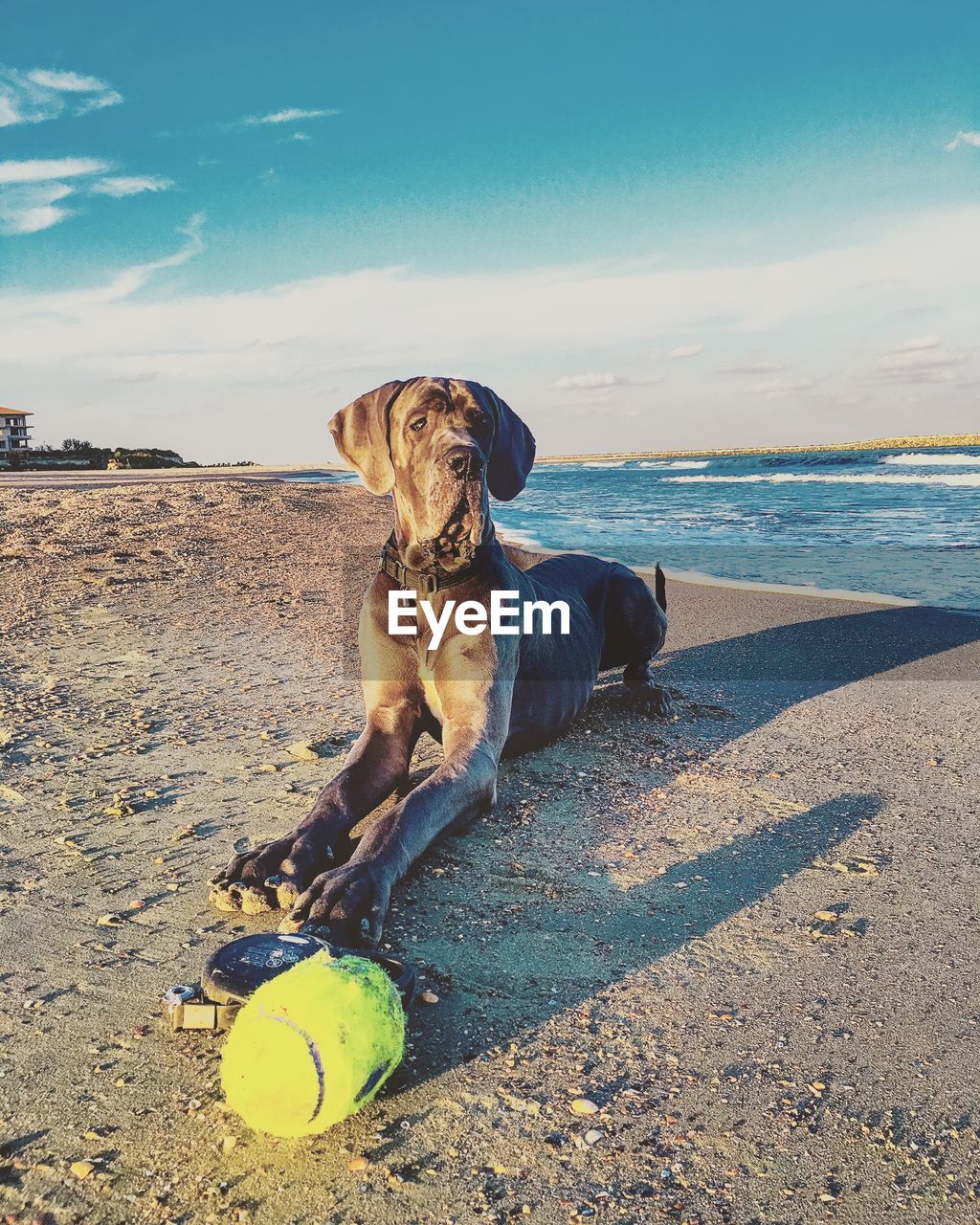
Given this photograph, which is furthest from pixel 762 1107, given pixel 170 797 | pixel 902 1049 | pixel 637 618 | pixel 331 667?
pixel 331 667

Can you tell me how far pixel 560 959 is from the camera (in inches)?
95.3

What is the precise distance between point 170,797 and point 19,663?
2551 mm

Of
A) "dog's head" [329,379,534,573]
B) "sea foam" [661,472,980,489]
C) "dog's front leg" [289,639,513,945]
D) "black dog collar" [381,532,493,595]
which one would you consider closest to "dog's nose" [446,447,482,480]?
"dog's head" [329,379,534,573]

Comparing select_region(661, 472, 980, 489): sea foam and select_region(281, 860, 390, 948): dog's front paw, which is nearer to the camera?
select_region(281, 860, 390, 948): dog's front paw

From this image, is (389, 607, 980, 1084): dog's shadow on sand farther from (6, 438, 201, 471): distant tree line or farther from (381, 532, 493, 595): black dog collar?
(6, 438, 201, 471): distant tree line

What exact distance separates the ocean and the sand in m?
5.05

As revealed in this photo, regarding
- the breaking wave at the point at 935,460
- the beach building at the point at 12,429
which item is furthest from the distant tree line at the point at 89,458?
the breaking wave at the point at 935,460

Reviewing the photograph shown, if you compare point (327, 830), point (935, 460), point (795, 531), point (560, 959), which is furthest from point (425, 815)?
point (935, 460)

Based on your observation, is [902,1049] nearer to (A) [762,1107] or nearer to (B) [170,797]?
(A) [762,1107]

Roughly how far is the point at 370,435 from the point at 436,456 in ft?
1.47

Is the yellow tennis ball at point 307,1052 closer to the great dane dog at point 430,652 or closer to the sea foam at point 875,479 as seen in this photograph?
the great dane dog at point 430,652

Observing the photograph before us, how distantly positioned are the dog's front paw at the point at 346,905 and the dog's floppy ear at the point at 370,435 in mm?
1687

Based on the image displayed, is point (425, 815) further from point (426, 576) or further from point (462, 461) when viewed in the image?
point (462, 461)

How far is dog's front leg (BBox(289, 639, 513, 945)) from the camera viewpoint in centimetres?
246
